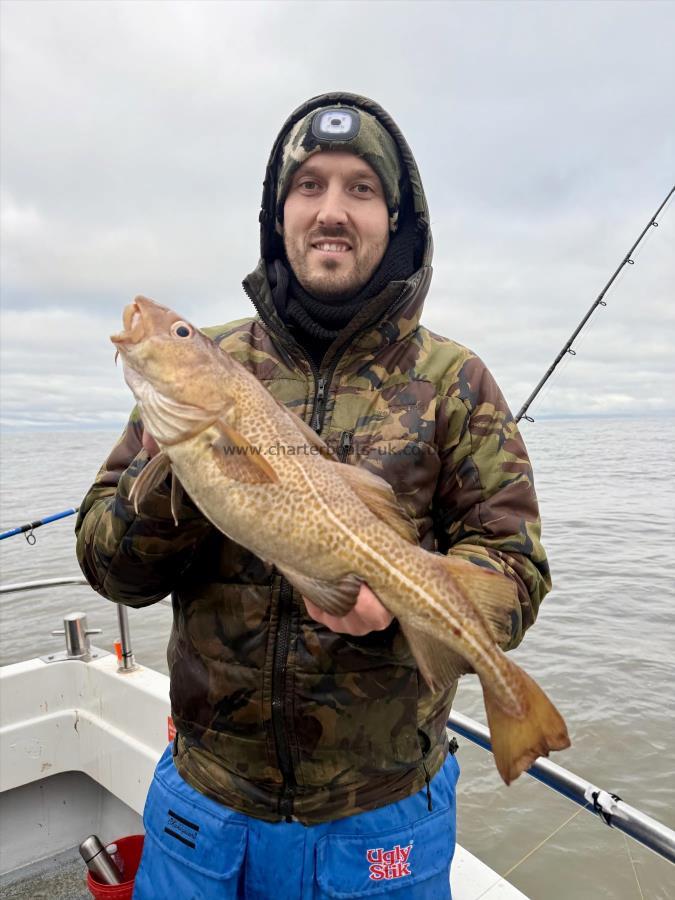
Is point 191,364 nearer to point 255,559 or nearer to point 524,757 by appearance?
point 255,559

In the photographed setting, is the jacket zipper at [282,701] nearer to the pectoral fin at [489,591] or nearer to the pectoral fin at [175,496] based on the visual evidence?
the pectoral fin at [175,496]

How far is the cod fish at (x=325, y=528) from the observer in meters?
2.08

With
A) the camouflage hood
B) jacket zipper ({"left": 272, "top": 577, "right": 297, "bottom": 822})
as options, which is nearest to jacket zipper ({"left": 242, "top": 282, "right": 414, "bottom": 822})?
jacket zipper ({"left": 272, "top": 577, "right": 297, "bottom": 822})

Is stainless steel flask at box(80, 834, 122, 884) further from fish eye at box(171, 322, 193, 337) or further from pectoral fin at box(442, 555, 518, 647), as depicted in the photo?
fish eye at box(171, 322, 193, 337)

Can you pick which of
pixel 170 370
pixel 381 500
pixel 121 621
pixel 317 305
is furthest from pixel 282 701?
pixel 121 621

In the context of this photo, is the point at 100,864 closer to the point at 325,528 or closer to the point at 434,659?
the point at 434,659

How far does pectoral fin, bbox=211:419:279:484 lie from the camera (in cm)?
213

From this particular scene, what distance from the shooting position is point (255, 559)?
2.44 metres

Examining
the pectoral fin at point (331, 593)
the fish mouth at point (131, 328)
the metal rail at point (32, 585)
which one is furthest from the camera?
the metal rail at point (32, 585)

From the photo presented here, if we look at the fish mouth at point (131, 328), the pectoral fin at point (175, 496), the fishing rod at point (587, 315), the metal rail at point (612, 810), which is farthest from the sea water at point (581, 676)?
the fish mouth at point (131, 328)

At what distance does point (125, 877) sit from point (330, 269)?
359 centimetres

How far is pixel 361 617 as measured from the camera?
6.82ft

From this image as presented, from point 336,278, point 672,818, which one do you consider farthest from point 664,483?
point 336,278

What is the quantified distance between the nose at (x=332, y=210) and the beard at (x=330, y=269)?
62mm
